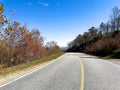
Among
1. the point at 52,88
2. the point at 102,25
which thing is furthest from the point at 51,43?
the point at 52,88

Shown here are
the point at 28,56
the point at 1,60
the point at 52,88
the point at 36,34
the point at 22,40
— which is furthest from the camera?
the point at 36,34

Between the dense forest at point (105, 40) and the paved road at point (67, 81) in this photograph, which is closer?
the paved road at point (67, 81)

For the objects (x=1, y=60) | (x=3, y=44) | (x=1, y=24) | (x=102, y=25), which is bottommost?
(x=1, y=60)

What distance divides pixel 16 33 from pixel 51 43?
260ft

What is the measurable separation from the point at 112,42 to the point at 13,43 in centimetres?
2682

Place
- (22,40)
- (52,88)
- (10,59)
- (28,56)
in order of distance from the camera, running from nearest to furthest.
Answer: (52,88)
(10,59)
(22,40)
(28,56)

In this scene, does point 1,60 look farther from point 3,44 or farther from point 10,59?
point 3,44

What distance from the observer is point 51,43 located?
121m

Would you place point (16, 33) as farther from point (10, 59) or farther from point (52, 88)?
point (52, 88)

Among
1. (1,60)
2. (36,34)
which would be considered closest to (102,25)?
(36,34)

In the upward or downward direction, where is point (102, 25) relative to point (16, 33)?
upward

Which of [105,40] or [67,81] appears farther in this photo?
[105,40]

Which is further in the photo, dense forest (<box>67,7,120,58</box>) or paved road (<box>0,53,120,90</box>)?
dense forest (<box>67,7,120,58</box>)

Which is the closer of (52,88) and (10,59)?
(52,88)
